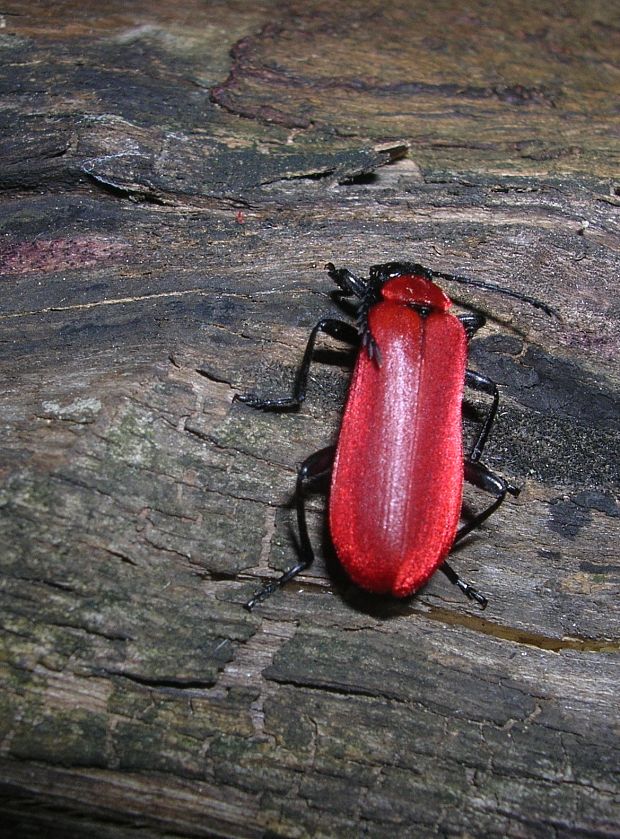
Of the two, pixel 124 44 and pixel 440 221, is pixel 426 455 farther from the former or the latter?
pixel 124 44

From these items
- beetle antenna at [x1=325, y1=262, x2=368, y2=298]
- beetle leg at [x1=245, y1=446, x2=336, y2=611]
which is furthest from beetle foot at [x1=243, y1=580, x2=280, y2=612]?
beetle antenna at [x1=325, y1=262, x2=368, y2=298]

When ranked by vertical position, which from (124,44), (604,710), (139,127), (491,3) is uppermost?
(491,3)

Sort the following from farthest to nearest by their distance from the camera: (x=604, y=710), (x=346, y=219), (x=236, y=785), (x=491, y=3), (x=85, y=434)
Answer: (x=491, y=3) → (x=346, y=219) → (x=604, y=710) → (x=85, y=434) → (x=236, y=785)

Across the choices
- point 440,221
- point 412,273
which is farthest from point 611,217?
point 412,273

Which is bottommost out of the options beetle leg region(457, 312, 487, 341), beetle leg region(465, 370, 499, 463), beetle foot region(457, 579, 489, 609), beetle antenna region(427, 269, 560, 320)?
beetle foot region(457, 579, 489, 609)

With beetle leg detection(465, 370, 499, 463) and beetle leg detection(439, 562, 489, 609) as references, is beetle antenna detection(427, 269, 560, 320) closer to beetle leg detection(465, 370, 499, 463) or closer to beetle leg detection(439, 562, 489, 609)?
beetle leg detection(465, 370, 499, 463)

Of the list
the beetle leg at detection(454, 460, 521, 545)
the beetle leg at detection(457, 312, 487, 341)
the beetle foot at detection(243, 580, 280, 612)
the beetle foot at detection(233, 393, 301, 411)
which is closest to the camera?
the beetle foot at detection(243, 580, 280, 612)

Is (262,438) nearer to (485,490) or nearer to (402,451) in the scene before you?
(402,451)

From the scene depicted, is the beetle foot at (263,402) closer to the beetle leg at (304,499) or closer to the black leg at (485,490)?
the beetle leg at (304,499)
